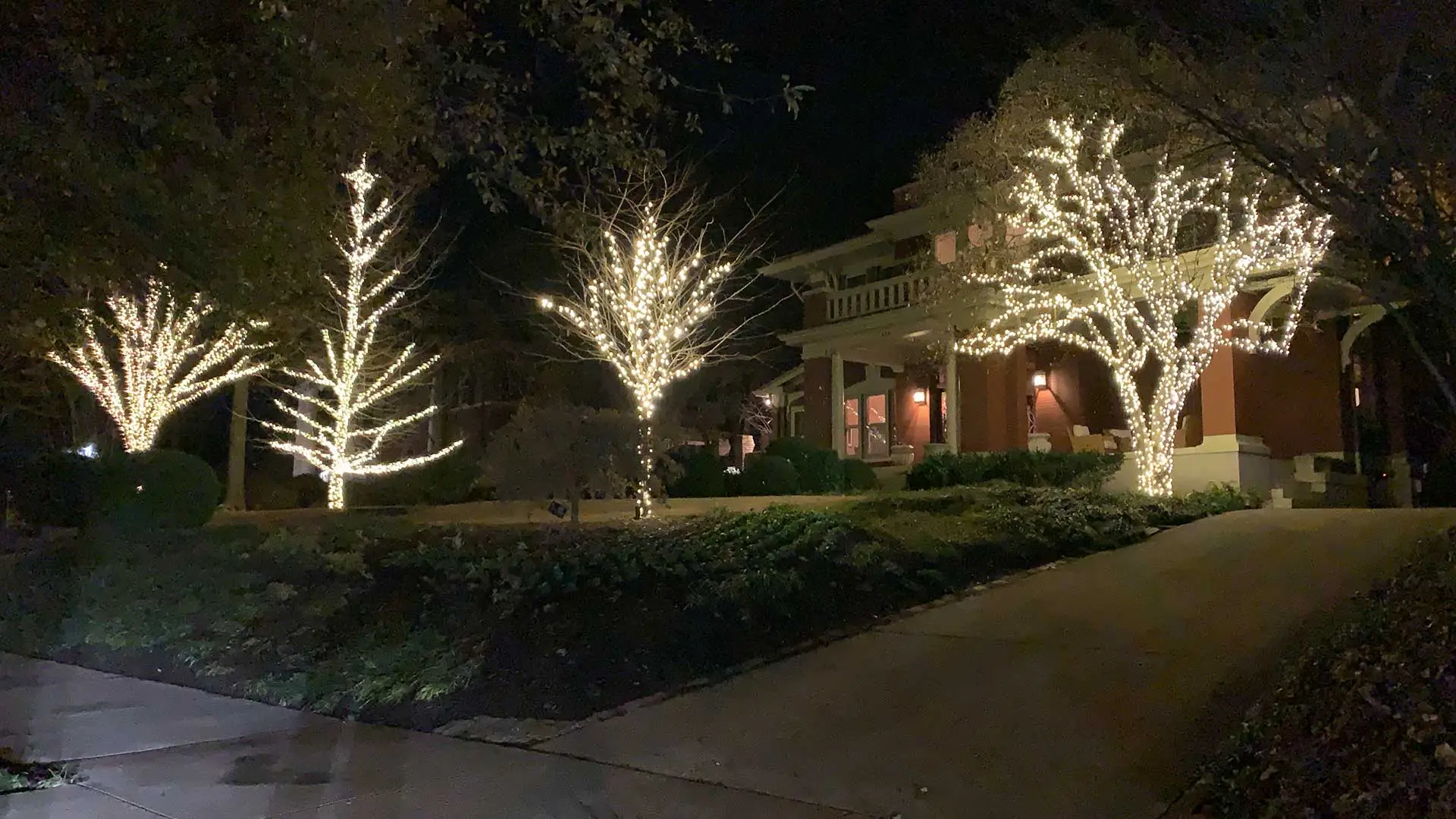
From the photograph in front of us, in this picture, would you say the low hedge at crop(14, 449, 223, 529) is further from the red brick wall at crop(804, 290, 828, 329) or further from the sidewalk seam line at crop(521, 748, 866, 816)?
the red brick wall at crop(804, 290, 828, 329)

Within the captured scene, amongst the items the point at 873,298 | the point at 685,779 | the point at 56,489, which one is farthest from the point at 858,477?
the point at 685,779

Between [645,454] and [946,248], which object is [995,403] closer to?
[946,248]

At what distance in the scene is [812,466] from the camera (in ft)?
66.6

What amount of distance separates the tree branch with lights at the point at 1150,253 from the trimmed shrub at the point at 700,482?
22.7ft

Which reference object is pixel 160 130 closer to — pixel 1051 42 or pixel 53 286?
pixel 53 286

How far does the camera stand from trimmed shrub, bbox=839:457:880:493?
67.9 feet

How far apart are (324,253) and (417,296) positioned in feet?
52.6

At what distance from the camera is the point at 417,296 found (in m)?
24.8

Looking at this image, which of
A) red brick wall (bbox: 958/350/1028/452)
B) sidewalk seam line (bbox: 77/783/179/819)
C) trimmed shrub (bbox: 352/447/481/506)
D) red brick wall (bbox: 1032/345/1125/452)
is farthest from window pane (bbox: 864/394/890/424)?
sidewalk seam line (bbox: 77/783/179/819)

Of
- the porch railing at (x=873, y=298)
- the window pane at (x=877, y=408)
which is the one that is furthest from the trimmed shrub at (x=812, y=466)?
the window pane at (x=877, y=408)

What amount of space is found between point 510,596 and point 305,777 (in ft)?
8.67

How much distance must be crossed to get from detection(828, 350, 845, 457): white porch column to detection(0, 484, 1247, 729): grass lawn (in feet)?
35.8

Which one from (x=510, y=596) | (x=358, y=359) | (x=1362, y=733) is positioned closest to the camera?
(x=1362, y=733)

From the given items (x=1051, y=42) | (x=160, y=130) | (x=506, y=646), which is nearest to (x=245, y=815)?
(x=506, y=646)
